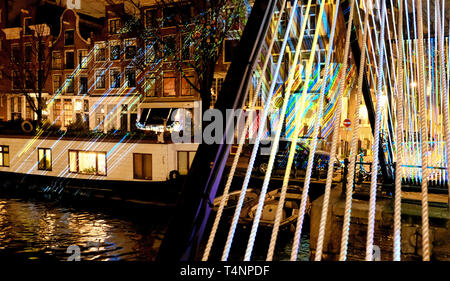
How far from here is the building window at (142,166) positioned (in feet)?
46.4

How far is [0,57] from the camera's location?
31000 mm

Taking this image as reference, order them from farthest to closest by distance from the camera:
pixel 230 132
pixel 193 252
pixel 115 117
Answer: pixel 115 117 < pixel 230 132 < pixel 193 252

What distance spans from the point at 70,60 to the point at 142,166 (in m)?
18.5

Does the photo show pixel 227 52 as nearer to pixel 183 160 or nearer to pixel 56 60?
pixel 183 160

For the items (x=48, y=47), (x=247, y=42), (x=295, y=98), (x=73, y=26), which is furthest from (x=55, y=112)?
(x=247, y=42)

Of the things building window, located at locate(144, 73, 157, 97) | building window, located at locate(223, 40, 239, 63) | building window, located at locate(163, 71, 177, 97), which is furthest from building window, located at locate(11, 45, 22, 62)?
building window, located at locate(223, 40, 239, 63)

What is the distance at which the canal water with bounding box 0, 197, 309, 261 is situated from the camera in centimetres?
974

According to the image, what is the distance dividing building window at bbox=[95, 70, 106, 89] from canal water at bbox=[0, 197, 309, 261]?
14.3m

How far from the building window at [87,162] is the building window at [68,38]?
16.0 m

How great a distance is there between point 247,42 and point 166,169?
39.8 ft

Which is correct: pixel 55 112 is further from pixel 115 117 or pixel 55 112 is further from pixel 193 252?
pixel 193 252

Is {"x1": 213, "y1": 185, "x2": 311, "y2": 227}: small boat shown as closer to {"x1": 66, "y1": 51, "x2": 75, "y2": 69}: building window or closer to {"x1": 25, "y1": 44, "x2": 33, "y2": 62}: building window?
{"x1": 66, "y1": 51, "x2": 75, "y2": 69}: building window

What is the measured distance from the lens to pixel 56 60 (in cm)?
2947
